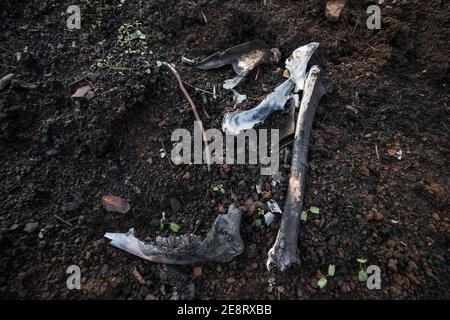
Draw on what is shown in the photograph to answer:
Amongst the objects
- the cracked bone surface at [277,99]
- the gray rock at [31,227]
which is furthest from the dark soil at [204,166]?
the cracked bone surface at [277,99]

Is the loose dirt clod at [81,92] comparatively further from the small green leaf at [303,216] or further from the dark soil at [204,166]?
the small green leaf at [303,216]

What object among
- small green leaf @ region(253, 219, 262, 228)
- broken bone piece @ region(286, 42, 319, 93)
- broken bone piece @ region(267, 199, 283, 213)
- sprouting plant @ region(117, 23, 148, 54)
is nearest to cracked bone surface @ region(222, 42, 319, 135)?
broken bone piece @ region(286, 42, 319, 93)

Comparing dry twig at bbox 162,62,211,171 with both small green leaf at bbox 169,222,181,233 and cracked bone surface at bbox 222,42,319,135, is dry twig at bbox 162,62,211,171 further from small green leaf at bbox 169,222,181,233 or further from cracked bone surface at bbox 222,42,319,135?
small green leaf at bbox 169,222,181,233

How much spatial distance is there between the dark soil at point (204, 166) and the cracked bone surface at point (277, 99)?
0.12 meters

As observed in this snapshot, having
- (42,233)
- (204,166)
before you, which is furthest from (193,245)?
(42,233)

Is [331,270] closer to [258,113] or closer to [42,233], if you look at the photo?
[258,113]

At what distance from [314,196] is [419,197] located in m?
0.71

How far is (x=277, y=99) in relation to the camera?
253cm

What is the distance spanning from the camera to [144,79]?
2.55 metres

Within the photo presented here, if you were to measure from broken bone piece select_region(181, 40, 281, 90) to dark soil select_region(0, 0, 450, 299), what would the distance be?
71mm

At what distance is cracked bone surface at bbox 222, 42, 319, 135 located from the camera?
244cm

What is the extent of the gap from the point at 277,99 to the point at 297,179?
2.35ft

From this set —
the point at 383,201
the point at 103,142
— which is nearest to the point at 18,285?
the point at 103,142

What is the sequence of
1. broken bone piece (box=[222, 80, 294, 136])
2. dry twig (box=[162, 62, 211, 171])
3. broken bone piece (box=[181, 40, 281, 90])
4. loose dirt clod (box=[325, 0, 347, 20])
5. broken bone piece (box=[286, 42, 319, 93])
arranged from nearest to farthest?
dry twig (box=[162, 62, 211, 171])
broken bone piece (box=[222, 80, 294, 136])
broken bone piece (box=[286, 42, 319, 93])
broken bone piece (box=[181, 40, 281, 90])
loose dirt clod (box=[325, 0, 347, 20])
